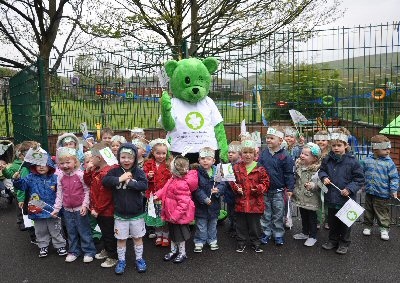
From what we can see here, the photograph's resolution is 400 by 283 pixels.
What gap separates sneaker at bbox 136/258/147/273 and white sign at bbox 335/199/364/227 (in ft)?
7.27

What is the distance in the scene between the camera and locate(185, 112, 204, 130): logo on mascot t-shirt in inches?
212

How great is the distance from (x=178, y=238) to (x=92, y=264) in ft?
3.35

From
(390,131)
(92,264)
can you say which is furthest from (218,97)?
(92,264)

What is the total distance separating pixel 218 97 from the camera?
7.16m

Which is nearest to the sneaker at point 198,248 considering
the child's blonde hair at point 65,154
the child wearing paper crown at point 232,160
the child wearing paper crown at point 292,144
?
the child wearing paper crown at point 232,160

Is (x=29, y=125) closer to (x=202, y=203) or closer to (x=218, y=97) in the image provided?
(x=218, y=97)

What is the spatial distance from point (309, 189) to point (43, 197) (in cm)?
316

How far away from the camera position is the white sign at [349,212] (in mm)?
4363

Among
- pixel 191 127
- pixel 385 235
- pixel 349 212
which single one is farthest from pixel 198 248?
pixel 385 235

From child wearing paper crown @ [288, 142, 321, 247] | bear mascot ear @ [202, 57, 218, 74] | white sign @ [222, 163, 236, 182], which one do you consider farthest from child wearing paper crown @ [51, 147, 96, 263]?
child wearing paper crown @ [288, 142, 321, 247]

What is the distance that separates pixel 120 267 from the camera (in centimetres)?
424

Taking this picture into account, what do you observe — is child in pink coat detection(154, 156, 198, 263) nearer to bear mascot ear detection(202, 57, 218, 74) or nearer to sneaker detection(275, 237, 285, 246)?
sneaker detection(275, 237, 285, 246)

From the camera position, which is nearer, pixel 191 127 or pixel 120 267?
pixel 120 267

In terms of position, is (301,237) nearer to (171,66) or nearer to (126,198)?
(126,198)
